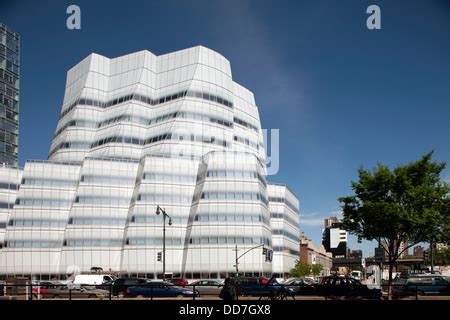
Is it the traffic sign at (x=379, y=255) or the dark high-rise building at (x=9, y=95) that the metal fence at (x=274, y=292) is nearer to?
the traffic sign at (x=379, y=255)

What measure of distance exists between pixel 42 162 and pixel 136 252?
89.2ft

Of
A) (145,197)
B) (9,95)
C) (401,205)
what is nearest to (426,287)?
(401,205)

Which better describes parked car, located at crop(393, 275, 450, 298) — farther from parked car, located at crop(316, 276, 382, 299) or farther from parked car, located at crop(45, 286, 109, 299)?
parked car, located at crop(45, 286, 109, 299)

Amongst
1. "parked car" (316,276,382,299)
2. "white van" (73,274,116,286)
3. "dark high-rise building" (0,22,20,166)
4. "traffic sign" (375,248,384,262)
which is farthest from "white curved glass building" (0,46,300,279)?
"traffic sign" (375,248,384,262)

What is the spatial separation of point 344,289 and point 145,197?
6917 cm

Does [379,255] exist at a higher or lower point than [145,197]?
lower

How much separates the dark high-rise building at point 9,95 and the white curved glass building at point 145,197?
19.3m

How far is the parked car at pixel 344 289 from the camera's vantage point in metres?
34.5

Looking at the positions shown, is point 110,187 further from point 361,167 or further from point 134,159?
point 361,167

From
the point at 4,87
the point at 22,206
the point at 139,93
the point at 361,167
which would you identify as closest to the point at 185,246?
the point at 22,206

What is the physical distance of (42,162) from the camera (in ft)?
342

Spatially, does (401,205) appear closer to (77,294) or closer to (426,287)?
(426,287)

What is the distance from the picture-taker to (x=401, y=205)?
43438 millimetres

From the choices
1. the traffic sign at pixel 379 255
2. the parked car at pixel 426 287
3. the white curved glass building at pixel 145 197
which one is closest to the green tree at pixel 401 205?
the parked car at pixel 426 287
